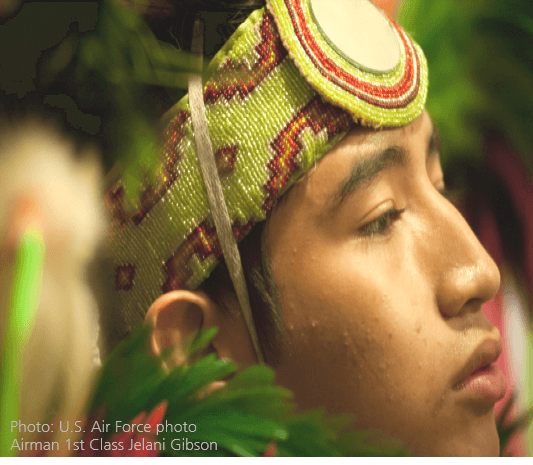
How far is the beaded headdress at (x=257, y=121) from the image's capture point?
74 centimetres

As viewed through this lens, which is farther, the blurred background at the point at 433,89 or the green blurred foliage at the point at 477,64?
the green blurred foliage at the point at 477,64

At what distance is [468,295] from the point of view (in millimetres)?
757

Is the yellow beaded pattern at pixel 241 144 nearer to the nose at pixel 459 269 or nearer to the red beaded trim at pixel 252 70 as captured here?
the red beaded trim at pixel 252 70

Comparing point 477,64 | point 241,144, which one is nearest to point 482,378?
point 241,144

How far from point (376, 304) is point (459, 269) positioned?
0.15 metres

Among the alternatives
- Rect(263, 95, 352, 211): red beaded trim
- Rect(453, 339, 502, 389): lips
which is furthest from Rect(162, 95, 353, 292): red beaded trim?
Rect(453, 339, 502, 389): lips

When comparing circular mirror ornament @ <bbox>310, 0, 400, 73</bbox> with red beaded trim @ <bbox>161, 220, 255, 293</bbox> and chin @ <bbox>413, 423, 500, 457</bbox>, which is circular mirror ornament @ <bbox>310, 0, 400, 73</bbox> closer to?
red beaded trim @ <bbox>161, 220, 255, 293</bbox>

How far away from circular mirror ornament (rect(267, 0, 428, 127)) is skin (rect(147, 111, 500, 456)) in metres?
0.04

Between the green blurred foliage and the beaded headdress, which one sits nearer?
the beaded headdress

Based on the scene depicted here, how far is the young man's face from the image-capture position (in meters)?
0.73

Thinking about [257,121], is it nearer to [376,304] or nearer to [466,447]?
[376,304]

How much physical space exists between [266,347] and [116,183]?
13.7 inches

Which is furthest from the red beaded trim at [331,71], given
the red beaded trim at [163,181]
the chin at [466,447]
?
the chin at [466,447]

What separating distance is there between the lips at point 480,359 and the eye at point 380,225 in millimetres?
228
